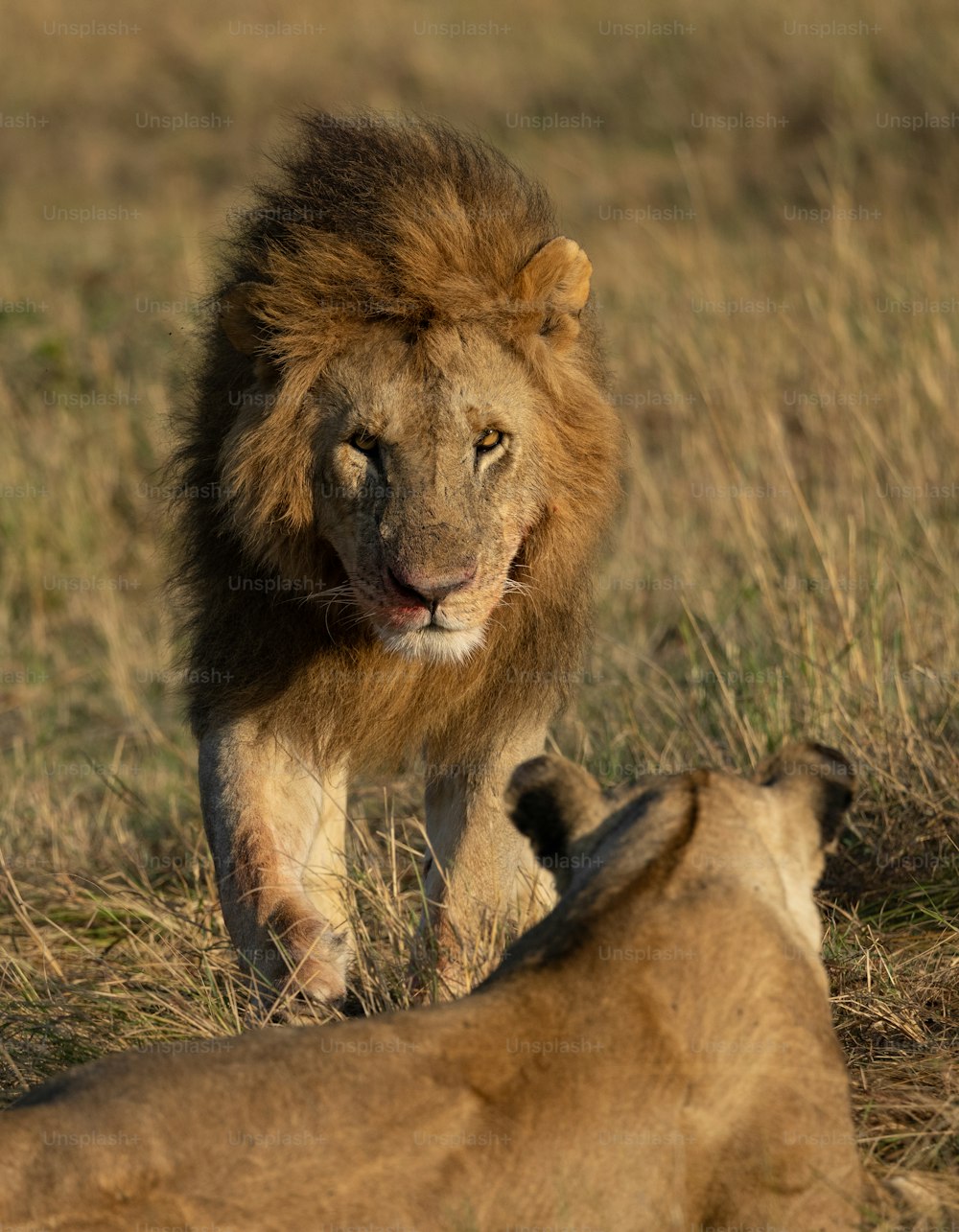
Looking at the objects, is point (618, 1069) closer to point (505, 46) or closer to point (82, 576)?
point (82, 576)

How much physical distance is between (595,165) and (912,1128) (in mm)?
13477

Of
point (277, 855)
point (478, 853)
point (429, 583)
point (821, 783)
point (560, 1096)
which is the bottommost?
point (478, 853)

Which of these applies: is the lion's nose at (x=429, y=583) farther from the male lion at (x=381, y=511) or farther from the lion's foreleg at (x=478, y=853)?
the lion's foreleg at (x=478, y=853)

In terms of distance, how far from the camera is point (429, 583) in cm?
411

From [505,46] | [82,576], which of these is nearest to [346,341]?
[82,576]

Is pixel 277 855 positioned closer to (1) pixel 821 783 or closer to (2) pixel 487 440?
(2) pixel 487 440

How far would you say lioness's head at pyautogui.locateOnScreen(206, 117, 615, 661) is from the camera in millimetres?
4230

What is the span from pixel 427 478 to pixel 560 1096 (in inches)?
72.1

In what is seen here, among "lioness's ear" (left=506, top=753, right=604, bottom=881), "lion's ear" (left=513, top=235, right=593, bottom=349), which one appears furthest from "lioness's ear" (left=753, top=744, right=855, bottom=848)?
"lion's ear" (left=513, top=235, right=593, bottom=349)

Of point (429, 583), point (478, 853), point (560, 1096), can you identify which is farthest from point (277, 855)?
point (560, 1096)

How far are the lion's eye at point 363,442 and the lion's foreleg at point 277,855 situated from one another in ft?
2.69

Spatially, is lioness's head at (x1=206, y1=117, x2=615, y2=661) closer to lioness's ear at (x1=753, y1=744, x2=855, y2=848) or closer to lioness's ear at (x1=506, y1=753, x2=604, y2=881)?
lioness's ear at (x1=506, y1=753, x2=604, y2=881)

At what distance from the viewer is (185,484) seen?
16.5 ft

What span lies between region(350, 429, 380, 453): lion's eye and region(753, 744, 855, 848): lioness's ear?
4.91ft
